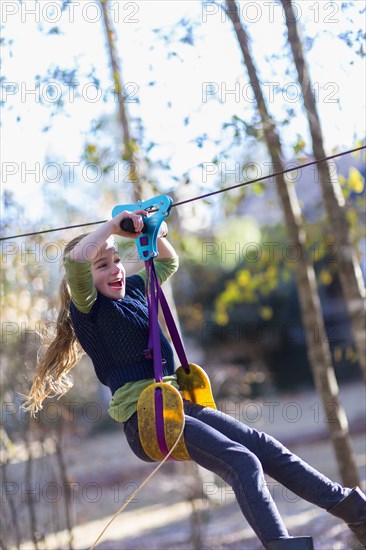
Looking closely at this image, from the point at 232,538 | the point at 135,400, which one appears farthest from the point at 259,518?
the point at 232,538

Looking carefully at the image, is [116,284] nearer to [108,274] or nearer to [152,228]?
[108,274]

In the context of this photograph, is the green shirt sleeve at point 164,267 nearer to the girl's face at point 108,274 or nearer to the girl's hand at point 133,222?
the girl's face at point 108,274

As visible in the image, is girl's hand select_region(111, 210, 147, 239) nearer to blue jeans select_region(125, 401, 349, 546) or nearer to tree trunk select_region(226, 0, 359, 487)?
blue jeans select_region(125, 401, 349, 546)

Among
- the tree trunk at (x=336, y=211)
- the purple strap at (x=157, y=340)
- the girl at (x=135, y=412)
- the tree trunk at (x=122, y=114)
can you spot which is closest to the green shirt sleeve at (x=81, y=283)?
the girl at (x=135, y=412)

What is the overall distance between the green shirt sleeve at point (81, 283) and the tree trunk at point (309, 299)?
7.63ft

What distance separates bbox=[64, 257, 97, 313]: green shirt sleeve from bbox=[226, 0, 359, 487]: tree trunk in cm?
233

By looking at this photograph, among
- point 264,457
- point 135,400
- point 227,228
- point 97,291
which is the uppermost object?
point 227,228

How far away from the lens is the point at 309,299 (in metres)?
5.91

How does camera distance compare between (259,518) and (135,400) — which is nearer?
(259,518)

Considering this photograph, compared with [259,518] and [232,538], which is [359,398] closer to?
[232,538]

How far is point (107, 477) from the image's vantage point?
39.8 ft

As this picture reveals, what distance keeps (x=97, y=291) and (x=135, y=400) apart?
1.60 feet

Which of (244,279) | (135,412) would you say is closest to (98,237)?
(135,412)

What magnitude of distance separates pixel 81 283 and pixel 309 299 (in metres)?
2.96
